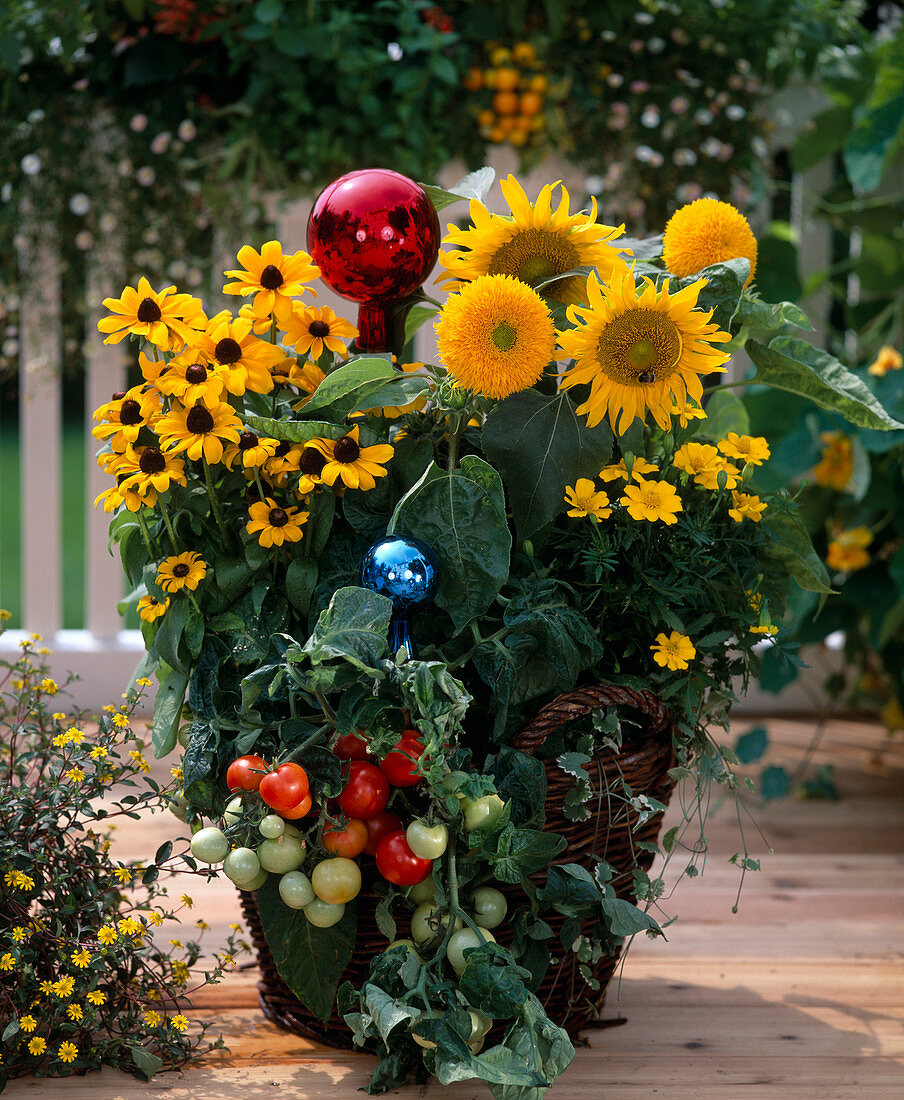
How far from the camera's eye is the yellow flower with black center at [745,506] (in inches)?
34.0

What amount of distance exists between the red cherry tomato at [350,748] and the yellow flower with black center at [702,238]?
1.57ft

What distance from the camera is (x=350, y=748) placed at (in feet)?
2.59

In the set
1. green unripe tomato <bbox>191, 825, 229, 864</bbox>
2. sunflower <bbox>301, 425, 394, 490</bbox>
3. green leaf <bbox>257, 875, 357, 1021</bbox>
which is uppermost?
sunflower <bbox>301, 425, 394, 490</bbox>

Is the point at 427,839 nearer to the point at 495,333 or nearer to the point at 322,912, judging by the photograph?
the point at 322,912

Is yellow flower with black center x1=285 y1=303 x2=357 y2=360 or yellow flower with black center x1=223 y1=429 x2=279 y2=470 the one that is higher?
yellow flower with black center x1=285 y1=303 x2=357 y2=360

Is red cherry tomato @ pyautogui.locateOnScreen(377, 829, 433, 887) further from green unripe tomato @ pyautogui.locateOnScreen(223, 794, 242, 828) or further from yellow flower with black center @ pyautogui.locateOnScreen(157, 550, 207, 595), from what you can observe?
yellow flower with black center @ pyautogui.locateOnScreen(157, 550, 207, 595)

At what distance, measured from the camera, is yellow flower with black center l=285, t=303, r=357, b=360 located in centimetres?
89

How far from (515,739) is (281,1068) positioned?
338mm

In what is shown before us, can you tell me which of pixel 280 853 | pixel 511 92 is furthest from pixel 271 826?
pixel 511 92

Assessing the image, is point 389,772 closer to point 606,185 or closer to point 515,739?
point 515,739

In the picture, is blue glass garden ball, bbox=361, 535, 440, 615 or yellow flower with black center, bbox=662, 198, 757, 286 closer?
blue glass garden ball, bbox=361, 535, 440, 615

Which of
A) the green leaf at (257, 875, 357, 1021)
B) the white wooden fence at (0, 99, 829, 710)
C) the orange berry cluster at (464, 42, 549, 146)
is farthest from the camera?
the white wooden fence at (0, 99, 829, 710)

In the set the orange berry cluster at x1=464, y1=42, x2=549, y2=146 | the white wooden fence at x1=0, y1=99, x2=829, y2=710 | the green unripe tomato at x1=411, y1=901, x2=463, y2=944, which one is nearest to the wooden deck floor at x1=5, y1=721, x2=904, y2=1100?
the green unripe tomato at x1=411, y1=901, x2=463, y2=944

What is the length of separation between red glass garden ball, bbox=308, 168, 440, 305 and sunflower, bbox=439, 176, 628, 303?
0.16 feet
